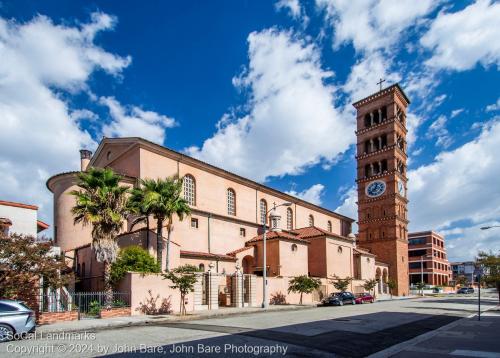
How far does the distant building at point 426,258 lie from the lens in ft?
326

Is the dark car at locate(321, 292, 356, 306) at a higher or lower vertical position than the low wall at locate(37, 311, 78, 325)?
lower

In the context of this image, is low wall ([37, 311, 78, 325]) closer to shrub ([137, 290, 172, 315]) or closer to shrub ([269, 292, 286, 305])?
shrub ([137, 290, 172, 315])

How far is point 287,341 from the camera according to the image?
40.4 feet

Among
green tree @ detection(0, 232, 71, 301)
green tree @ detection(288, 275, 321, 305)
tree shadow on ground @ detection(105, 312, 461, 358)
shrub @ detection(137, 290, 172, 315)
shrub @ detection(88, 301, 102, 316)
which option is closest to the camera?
tree shadow on ground @ detection(105, 312, 461, 358)

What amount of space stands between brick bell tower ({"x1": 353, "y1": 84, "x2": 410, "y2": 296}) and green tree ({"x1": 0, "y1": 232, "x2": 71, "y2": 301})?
48.4m

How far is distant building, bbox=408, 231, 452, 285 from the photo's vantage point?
9944cm

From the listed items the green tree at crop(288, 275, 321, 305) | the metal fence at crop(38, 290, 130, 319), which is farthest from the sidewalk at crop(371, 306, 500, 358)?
the green tree at crop(288, 275, 321, 305)

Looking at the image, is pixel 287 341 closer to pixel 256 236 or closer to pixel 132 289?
pixel 132 289

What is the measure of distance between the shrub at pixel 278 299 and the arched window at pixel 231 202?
9933mm

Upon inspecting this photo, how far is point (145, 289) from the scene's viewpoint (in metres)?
23.4

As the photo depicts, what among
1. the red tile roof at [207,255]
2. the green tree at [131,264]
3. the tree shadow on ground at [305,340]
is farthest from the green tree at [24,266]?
the red tile roof at [207,255]

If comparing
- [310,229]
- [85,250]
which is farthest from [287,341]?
[310,229]

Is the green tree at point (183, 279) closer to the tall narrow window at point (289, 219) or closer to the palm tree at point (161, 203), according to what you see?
the palm tree at point (161, 203)

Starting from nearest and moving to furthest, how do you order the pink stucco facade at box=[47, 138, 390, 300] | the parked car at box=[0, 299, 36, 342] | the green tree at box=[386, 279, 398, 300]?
the parked car at box=[0, 299, 36, 342] → the pink stucco facade at box=[47, 138, 390, 300] → the green tree at box=[386, 279, 398, 300]
